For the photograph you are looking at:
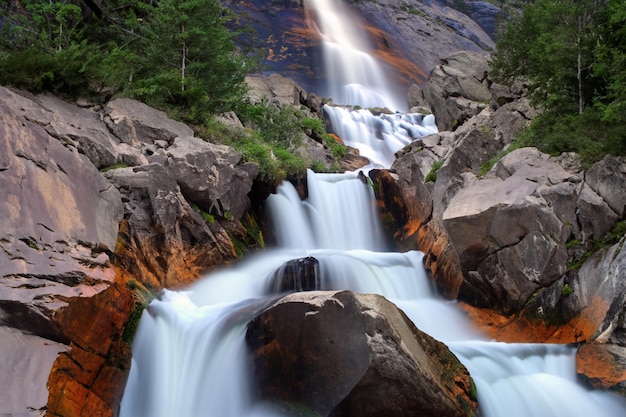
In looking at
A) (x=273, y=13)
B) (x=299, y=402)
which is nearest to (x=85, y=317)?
(x=299, y=402)

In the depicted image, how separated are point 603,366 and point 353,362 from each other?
4.23m

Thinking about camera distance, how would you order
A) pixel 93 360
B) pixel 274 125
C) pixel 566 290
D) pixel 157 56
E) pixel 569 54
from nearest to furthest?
pixel 93 360
pixel 566 290
pixel 569 54
pixel 157 56
pixel 274 125

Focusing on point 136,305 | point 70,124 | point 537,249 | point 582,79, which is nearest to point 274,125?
point 70,124

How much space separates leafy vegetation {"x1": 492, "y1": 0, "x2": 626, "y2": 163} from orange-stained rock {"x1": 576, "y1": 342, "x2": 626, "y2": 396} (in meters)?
4.40

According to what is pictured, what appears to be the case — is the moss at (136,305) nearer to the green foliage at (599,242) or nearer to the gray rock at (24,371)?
the gray rock at (24,371)

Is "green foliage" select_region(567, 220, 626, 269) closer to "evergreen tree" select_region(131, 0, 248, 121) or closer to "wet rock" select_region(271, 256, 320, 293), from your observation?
"wet rock" select_region(271, 256, 320, 293)

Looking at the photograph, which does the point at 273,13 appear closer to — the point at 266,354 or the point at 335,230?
the point at 335,230

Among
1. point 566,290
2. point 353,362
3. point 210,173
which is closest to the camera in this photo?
point 353,362

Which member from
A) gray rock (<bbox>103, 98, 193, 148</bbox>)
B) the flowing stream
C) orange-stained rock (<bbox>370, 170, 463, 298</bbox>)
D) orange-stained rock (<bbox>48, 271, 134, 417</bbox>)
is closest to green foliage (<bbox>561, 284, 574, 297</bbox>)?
the flowing stream

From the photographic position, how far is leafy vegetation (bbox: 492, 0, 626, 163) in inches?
395

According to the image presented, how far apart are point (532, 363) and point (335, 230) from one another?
8749mm

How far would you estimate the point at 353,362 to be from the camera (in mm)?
6141

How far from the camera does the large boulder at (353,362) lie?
19.8 ft

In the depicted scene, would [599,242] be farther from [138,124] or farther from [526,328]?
[138,124]
